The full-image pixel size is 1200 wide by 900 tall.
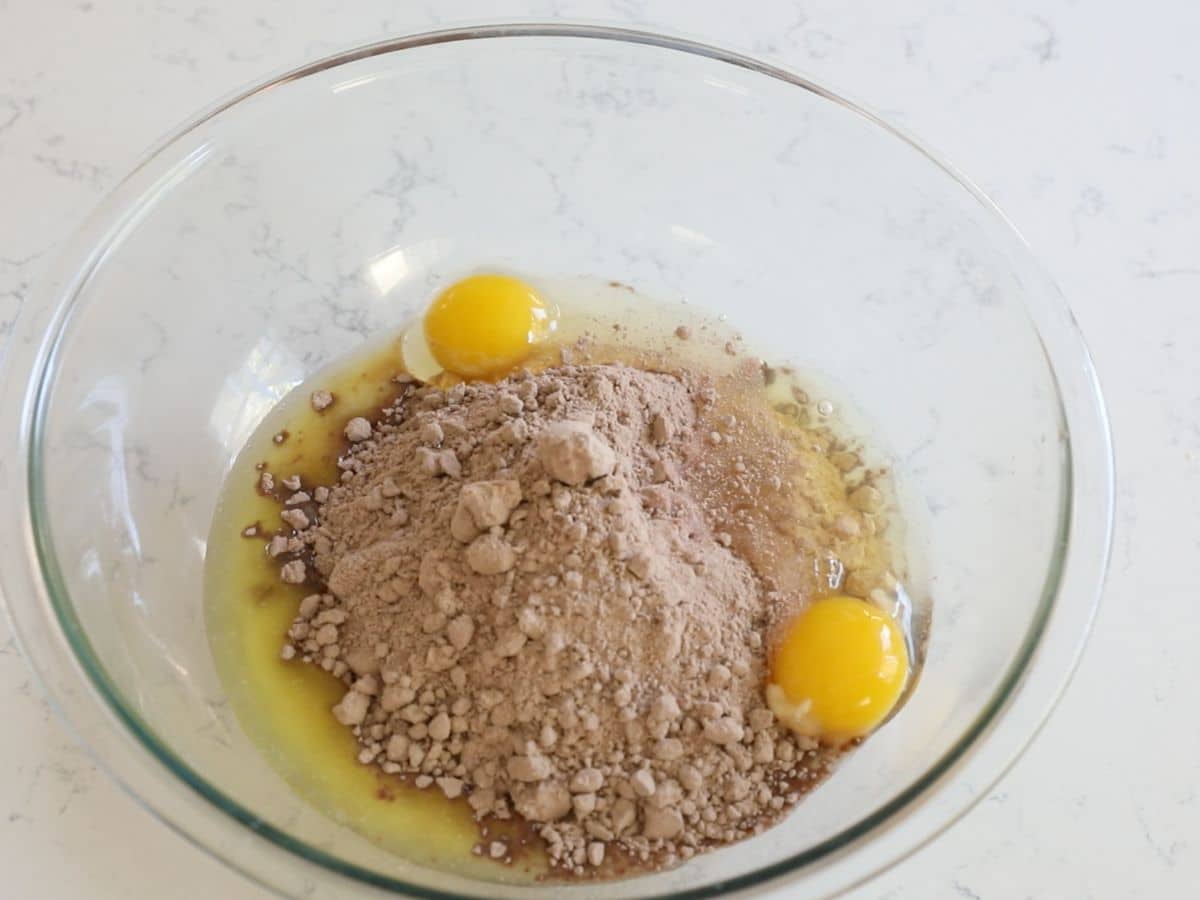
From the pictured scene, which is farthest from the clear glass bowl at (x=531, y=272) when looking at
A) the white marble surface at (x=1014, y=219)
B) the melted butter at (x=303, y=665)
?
the white marble surface at (x=1014, y=219)

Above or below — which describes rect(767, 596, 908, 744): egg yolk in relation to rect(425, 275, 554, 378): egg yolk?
below

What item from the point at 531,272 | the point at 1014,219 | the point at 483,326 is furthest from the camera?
the point at 1014,219

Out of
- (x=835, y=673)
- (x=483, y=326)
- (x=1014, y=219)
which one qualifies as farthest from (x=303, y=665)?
(x=1014, y=219)

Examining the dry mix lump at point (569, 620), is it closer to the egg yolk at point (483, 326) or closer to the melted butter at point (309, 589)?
the melted butter at point (309, 589)

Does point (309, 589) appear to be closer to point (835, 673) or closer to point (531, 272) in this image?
point (531, 272)

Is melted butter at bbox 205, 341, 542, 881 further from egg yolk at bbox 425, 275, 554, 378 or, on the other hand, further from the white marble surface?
the white marble surface

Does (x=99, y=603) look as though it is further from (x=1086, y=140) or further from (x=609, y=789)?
(x=1086, y=140)

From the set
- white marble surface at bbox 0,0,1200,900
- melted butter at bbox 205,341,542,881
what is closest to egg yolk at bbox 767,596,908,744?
white marble surface at bbox 0,0,1200,900
